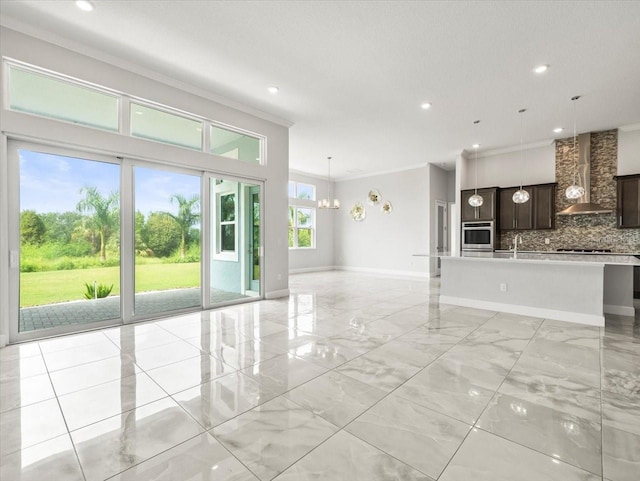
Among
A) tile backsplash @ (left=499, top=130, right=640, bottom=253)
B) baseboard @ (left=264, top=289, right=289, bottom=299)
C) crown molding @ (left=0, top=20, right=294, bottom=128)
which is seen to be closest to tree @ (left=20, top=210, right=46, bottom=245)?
crown molding @ (left=0, top=20, right=294, bottom=128)

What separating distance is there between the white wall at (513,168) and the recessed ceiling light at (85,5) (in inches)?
330

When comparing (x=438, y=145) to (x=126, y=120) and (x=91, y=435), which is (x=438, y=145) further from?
(x=91, y=435)

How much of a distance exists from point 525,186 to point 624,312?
3577 mm

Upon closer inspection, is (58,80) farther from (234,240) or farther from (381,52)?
(381,52)

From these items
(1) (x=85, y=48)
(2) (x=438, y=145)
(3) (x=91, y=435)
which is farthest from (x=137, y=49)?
(2) (x=438, y=145)

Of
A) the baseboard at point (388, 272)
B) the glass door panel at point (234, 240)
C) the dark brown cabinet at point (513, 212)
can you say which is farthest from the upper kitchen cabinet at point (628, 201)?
the glass door panel at point (234, 240)

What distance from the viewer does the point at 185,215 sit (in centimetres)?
504

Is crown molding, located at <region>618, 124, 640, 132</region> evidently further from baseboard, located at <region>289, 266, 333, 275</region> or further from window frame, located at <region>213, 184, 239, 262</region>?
baseboard, located at <region>289, 266, 333, 275</region>

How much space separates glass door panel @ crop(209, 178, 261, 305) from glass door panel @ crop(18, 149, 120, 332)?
1556mm

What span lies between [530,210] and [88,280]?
9.07 metres

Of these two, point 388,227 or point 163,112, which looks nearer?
point 163,112

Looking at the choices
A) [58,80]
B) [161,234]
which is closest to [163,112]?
[58,80]

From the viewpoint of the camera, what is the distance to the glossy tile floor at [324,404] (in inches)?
65.3

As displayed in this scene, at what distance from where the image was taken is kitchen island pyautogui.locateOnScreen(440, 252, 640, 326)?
4.38 metres
